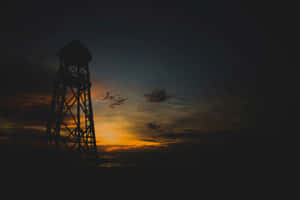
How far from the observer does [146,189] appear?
8680 millimetres

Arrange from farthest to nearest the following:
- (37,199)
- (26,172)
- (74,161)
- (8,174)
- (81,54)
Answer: (81,54) → (74,161) → (26,172) → (8,174) → (37,199)

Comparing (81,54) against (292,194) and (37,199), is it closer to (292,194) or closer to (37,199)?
(37,199)

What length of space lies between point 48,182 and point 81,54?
1025 cm

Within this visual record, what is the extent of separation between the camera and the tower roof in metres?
13.6

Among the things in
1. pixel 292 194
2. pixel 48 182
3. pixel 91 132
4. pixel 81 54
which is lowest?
pixel 292 194

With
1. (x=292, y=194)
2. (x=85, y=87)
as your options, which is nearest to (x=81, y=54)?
(x=85, y=87)

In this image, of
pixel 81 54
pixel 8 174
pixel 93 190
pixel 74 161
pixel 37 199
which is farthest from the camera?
pixel 81 54

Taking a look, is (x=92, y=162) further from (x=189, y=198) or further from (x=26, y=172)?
(x=189, y=198)

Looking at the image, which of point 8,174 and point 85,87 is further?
point 85,87

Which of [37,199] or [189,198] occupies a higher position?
[37,199]

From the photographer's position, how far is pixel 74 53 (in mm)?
13758

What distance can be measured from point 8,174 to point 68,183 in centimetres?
335

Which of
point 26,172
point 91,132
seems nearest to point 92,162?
point 91,132

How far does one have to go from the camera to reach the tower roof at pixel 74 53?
13.6 m
